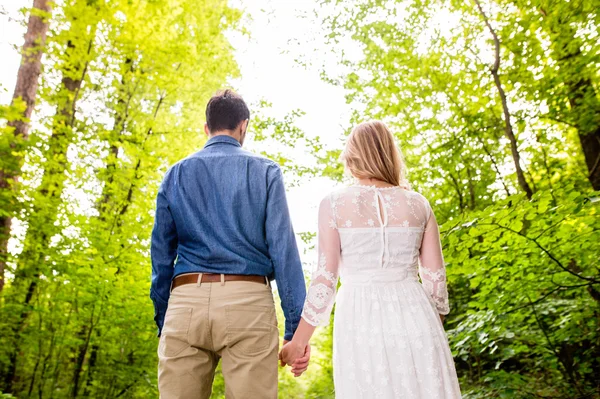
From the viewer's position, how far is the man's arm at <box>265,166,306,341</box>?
2309 millimetres

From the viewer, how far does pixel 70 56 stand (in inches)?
240

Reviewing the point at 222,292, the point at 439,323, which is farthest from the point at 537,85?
the point at 222,292

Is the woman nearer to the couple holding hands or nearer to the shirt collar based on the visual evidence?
the couple holding hands

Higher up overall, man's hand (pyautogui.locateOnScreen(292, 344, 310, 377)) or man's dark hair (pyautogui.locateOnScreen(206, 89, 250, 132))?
man's dark hair (pyautogui.locateOnScreen(206, 89, 250, 132))

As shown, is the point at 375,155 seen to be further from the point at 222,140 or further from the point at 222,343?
the point at 222,343

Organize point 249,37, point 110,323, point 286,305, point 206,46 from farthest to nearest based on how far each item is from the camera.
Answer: point 249,37, point 206,46, point 110,323, point 286,305

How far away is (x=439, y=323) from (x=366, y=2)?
7654 millimetres

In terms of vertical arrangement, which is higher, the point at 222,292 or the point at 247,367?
the point at 222,292

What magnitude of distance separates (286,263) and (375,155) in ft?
2.21

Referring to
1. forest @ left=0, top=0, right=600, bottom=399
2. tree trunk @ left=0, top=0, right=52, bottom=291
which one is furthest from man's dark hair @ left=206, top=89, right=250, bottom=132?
tree trunk @ left=0, top=0, right=52, bottom=291

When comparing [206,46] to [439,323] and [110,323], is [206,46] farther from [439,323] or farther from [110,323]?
[439,323]

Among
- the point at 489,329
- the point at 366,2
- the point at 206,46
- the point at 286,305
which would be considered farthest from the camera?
the point at 206,46

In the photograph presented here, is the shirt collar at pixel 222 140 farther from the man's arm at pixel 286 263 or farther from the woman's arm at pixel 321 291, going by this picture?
the woman's arm at pixel 321 291

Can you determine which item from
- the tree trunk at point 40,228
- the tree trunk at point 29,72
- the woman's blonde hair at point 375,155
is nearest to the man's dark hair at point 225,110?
the woman's blonde hair at point 375,155
